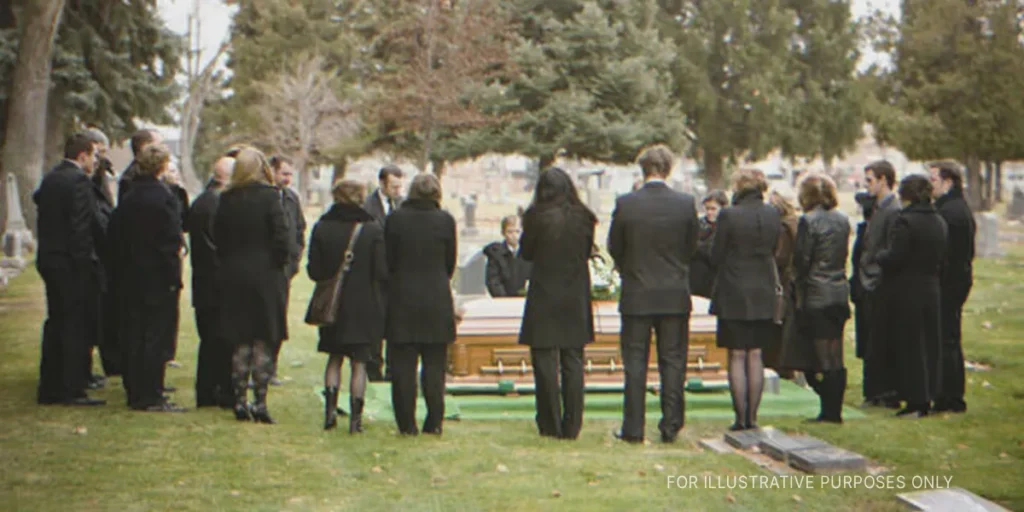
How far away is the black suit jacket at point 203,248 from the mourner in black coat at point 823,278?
404cm

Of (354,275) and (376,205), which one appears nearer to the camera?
(354,275)

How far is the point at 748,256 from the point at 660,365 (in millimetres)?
905

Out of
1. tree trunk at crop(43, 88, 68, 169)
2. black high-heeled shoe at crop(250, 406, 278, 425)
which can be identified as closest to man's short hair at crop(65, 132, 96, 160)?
black high-heeled shoe at crop(250, 406, 278, 425)

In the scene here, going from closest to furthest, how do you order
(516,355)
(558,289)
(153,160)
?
(558,289) → (153,160) → (516,355)

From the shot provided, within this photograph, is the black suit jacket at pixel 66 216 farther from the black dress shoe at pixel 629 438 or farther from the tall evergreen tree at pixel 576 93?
the tall evergreen tree at pixel 576 93

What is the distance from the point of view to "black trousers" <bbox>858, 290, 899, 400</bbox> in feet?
31.2

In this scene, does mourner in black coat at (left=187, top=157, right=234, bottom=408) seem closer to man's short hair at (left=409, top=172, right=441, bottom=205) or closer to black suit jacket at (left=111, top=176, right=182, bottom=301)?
black suit jacket at (left=111, top=176, right=182, bottom=301)

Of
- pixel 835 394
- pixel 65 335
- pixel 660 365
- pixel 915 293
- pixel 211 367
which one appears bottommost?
pixel 835 394

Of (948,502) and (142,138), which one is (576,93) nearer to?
(142,138)

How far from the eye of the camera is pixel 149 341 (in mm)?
8844

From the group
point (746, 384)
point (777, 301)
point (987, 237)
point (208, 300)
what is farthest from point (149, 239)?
point (987, 237)

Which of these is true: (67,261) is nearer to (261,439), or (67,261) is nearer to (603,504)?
(261,439)

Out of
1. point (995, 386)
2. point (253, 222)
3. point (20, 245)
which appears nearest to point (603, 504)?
point (253, 222)

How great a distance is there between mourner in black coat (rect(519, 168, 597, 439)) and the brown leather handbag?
1083 mm
